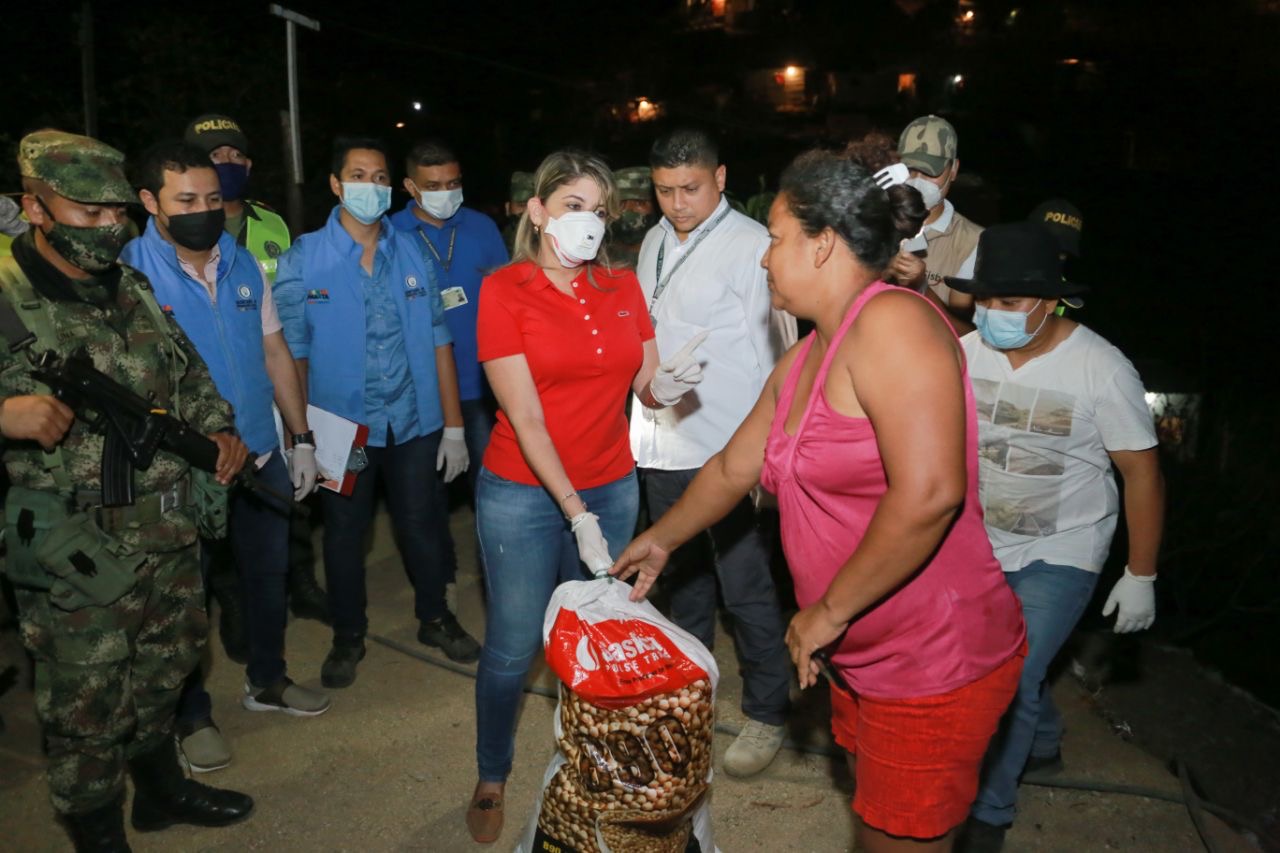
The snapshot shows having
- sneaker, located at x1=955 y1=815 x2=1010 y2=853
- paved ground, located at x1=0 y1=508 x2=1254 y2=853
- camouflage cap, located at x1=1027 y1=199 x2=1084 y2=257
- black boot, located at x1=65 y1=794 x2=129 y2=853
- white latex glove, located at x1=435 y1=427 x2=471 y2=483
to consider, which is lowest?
paved ground, located at x1=0 y1=508 x2=1254 y2=853

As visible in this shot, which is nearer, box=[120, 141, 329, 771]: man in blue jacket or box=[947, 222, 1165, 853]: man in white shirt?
box=[947, 222, 1165, 853]: man in white shirt

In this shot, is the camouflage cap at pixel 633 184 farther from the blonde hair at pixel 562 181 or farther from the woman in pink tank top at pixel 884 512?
the woman in pink tank top at pixel 884 512

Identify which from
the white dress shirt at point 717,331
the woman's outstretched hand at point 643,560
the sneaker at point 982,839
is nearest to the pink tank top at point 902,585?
the woman's outstretched hand at point 643,560

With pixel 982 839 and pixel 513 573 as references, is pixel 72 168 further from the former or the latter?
pixel 982 839

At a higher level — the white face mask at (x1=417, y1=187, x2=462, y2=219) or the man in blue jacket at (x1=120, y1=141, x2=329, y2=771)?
the white face mask at (x1=417, y1=187, x2=462, y2=219)

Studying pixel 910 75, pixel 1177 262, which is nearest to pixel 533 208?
pixel 1177 262

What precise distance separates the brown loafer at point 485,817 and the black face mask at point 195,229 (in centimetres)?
224

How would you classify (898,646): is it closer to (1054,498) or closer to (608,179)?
(1054,498)

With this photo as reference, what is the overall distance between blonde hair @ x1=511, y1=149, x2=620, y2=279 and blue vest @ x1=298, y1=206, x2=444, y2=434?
48.8 inches

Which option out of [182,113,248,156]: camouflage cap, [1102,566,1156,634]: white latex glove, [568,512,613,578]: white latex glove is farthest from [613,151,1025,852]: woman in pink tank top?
[182,113,248,156]: camouflage cap

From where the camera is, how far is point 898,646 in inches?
82.7

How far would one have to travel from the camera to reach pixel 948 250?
13.7ft

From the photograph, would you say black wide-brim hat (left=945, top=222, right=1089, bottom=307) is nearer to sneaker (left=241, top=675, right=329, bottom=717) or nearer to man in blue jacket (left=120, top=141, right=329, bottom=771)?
man in blue jacket (left=120, top=141, right=329, bottom=771)

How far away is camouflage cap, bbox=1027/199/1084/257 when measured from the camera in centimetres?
401
